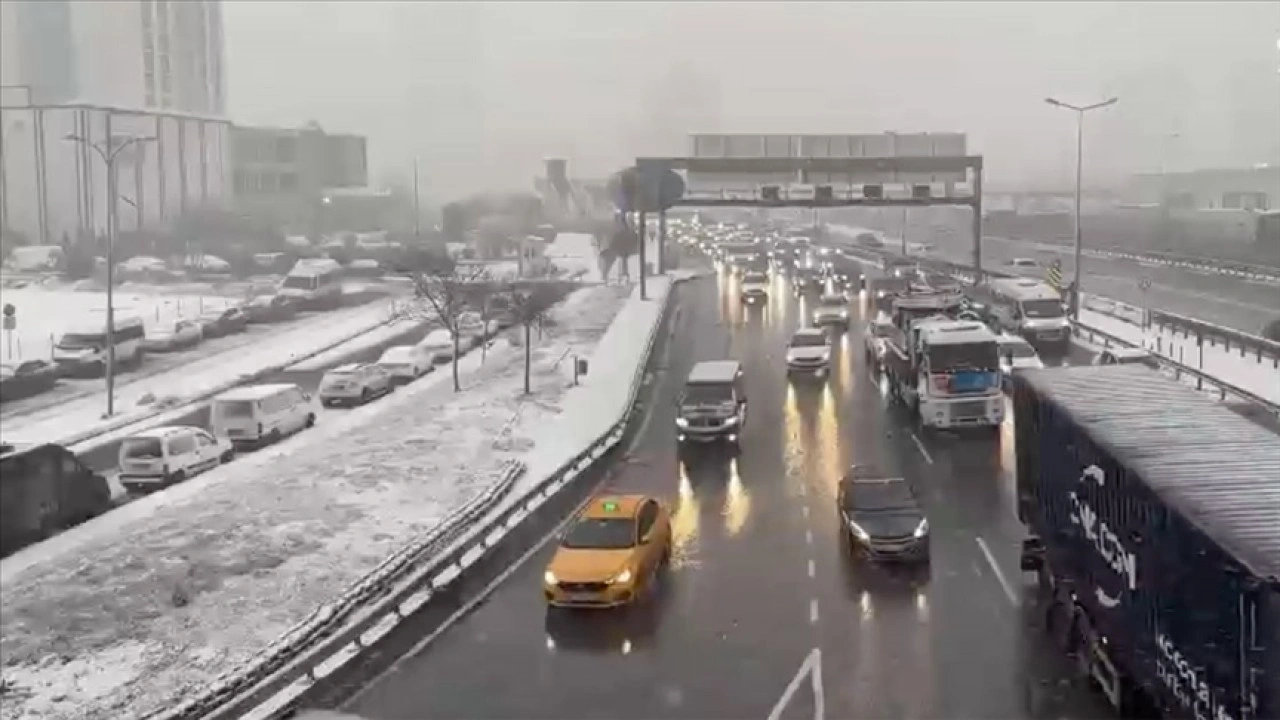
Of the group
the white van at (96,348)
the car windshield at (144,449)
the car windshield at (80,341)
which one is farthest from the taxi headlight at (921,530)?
the car windshield at (80,341)

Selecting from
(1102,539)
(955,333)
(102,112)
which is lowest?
(1102,539)

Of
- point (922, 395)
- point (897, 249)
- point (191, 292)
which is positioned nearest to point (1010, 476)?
point (922, 395)

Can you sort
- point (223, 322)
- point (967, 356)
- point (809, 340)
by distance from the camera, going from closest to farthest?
point (967, 356)
point (809, 340)
point (223, 322)

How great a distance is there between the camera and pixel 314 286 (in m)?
73.0

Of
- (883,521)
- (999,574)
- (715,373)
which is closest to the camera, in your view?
(999,574)

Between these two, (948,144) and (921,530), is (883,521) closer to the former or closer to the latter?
(921,530)

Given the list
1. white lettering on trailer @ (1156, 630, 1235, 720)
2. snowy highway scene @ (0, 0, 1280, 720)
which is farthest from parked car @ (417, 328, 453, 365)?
white lettering on trailer @ (1156, 630, 1235, 720)

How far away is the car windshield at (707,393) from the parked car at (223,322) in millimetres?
32179

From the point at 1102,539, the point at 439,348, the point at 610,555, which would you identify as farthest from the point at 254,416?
the point at 1102,539

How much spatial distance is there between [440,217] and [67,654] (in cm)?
11202

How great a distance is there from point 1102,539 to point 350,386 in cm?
2705

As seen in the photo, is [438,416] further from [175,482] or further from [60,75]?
[60,75]

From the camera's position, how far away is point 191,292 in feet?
257

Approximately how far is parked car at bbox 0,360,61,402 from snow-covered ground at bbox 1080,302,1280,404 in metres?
31.3
